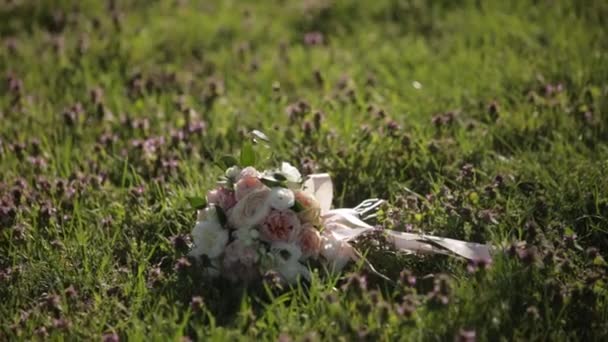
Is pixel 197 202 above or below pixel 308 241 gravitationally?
above

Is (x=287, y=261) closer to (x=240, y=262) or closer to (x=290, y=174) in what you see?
(x=240, y=262)

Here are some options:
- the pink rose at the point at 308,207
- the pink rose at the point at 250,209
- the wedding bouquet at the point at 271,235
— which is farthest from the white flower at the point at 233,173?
the pink rose at the point at 308,207

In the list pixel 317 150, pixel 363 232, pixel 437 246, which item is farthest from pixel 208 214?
pixel 317 150

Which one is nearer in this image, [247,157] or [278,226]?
[278,226]

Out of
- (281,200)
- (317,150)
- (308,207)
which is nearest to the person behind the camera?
(281,200)

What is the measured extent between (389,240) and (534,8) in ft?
9.96

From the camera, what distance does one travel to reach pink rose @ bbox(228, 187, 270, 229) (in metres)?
3.09

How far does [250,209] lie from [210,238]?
0.58ft

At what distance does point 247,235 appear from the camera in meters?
3.07

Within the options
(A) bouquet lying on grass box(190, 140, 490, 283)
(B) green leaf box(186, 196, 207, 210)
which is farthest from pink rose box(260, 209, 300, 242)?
(B) green leaf box(186, 196, 207, 210)

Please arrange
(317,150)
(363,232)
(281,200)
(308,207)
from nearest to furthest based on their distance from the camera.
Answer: (281,200)
(308,207)
(363,232)
(317,150)

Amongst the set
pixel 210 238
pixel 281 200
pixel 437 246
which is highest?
pixel 281 200

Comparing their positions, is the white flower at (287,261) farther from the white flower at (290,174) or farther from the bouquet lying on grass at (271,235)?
the white flower at (290,174)

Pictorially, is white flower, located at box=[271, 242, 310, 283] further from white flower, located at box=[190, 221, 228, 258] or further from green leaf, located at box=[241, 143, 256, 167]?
green leaf, located at box=[241, 143, 256, 167]
